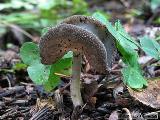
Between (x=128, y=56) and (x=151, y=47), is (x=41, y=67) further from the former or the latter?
(x=151, y=47)

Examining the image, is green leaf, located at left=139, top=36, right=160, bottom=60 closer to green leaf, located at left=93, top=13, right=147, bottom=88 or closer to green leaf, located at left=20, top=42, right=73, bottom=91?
green leaf, located at left=93, top=13, right=147, bottom=88

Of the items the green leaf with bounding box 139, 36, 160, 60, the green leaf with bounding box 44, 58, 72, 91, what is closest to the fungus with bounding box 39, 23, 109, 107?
the green leaf with bounding box 44, 58, 72, 91

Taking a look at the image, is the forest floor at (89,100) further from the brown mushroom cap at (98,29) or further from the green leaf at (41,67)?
the brown mushroom cap at (98,29)

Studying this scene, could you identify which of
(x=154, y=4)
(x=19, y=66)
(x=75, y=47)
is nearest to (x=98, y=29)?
(x=75, y=47)

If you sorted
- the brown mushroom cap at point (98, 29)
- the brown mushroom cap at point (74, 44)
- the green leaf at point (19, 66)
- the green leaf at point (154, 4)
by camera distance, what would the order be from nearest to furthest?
the brown mushroom cap at point (74, 44), the brown mushroom cap at point (98, 29), the green leaf at point (19, 66), the green leaf at point (154, 4)

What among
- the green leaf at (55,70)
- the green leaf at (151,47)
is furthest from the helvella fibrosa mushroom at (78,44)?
the green leaf at (151,47)

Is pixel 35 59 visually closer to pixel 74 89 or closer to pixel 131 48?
pixel 74 89

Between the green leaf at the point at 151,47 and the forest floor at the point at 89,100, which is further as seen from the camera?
the green leaf at the point at 151,47

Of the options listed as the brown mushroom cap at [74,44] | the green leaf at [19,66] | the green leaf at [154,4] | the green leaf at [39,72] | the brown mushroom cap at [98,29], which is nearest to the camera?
the brown mushroom cap at [74,44]
